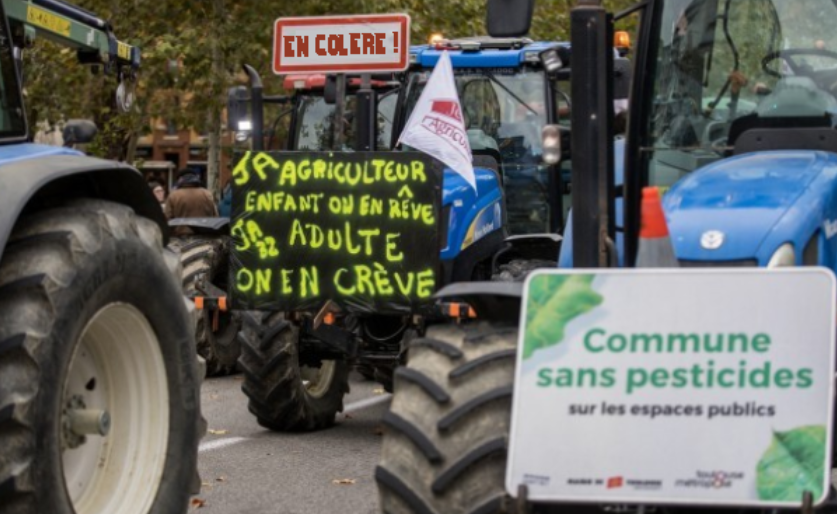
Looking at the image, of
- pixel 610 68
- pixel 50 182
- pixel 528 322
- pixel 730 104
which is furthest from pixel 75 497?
pixel 730 104

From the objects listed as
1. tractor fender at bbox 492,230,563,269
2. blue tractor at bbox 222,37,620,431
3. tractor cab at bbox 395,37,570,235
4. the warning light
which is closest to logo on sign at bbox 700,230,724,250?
blue tractor at bbox 222,37,620,431

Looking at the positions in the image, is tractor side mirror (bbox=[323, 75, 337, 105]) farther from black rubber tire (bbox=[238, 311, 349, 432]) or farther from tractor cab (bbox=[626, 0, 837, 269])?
tractor cab (bbox=[626, 0, 837, 269])

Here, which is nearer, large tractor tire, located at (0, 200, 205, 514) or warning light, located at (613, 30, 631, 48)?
large tractor tire, located at (0, 200, 205, 514)

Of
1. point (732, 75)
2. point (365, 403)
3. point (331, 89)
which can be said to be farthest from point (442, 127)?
point (732, 75)

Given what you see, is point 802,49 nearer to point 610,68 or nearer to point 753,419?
point 610,68

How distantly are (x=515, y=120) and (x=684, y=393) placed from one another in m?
7.76

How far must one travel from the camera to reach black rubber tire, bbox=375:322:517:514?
17.2 ft

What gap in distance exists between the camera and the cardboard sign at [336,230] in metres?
10.3

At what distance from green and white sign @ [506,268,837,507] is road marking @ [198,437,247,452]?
5.81 m

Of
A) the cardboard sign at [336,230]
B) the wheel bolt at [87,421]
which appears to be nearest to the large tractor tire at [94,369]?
the wheel bolt at [87,421]

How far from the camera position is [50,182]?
610cm

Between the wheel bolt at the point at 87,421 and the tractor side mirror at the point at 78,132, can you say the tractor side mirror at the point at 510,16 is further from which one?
the tractor side mirror at the point at 78,132

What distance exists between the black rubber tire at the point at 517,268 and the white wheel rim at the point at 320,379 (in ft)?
4.49

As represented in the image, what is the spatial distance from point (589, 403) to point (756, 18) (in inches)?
87.2
